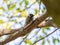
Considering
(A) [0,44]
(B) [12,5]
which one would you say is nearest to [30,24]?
(A) [0,44]

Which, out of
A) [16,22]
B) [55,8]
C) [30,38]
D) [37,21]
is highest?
[16,22]

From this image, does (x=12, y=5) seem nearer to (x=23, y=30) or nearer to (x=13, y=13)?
(x=13, y=13)

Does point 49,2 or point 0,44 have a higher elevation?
point 0,44

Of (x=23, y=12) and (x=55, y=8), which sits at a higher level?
(x=23, y=12)

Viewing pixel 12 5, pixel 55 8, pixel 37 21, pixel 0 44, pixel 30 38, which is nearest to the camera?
pixel 55 8

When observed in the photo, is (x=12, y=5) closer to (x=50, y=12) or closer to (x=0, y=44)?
(x=0, y=44)

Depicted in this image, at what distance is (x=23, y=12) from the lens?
251 centimetres

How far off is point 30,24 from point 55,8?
1.32 feet

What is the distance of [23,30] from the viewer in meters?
1.33

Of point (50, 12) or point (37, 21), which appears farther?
point (37, 21)

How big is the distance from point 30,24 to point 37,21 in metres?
0.06

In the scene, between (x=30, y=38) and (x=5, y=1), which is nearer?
(x=30, y=38)

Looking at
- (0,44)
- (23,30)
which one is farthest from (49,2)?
(0,44)

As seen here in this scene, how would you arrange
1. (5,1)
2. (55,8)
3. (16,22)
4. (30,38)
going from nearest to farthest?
(55,8) < (30,38) < (16,22) < (5,1)
